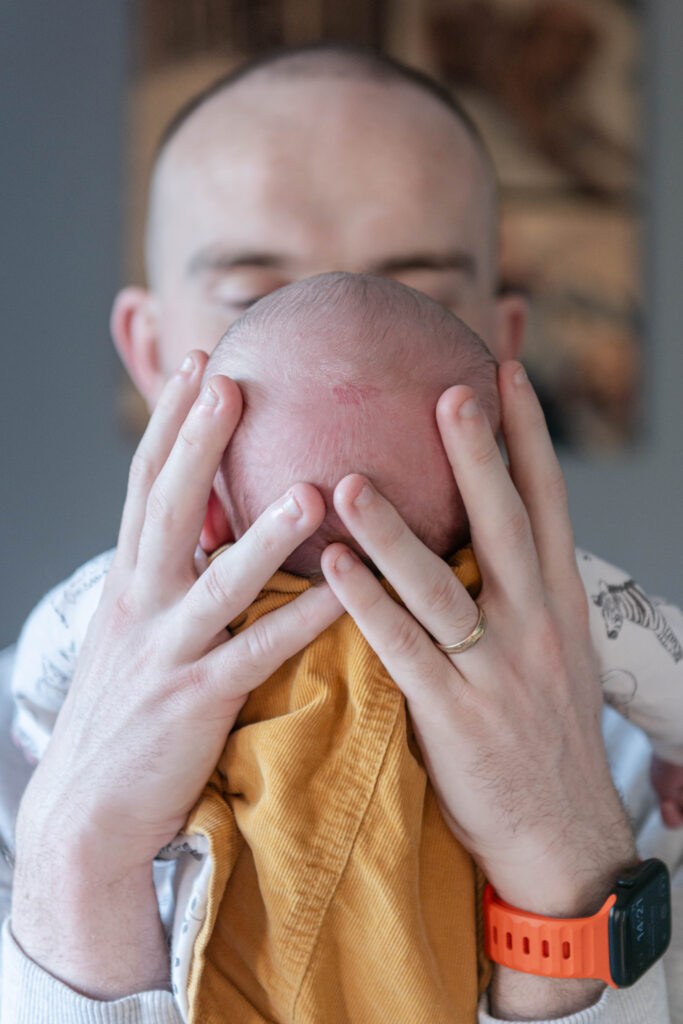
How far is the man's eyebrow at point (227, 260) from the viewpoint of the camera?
3.38ft

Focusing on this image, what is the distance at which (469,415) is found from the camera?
2.14 ft

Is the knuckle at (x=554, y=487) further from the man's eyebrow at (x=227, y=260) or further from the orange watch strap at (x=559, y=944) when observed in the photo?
the man's eyebrow at (x=227, y=260)

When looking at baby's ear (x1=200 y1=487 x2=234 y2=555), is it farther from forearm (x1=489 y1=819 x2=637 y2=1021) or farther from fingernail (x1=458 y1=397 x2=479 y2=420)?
forearm (x1=489 y1=819 x2=637 y2=1021)

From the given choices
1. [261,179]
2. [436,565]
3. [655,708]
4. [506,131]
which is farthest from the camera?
[506,131]

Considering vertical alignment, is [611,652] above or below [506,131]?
below

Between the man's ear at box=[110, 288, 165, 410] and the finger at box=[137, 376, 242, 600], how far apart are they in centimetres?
57

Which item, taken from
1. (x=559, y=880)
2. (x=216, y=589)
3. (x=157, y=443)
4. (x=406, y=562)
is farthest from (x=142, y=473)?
(x=559, y=880)

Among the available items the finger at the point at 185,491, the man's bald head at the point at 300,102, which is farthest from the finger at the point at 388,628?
the man's bald head at the point at 300,102

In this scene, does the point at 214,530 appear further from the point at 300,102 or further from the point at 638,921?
the point at 300,102

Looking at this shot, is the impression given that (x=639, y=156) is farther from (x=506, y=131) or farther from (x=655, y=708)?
(x=655, y=708)

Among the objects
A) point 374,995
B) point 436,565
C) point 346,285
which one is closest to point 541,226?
point 346,285

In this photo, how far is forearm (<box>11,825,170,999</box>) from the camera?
0.71m

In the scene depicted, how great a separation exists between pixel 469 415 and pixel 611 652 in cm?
30

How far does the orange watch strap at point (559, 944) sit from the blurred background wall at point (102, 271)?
155 centimetres
